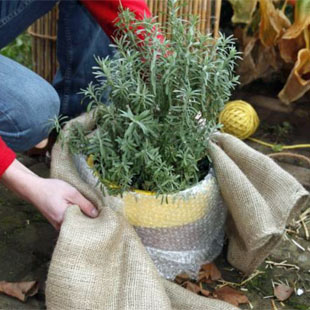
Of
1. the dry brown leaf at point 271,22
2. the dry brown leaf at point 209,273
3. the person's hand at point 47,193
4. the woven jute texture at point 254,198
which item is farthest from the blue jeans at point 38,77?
the dry brown leaf at point 271,22

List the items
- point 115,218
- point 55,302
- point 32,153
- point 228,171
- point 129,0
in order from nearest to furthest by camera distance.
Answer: point 55,302, point 115,218, point 228,171, point 129,0, point 32,153

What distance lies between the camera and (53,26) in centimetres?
233

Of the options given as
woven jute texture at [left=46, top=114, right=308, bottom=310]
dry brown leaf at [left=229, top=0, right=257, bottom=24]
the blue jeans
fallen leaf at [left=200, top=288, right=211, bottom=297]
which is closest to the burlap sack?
woven jute texture at [left=46, top=114, right=308, bottom=310]

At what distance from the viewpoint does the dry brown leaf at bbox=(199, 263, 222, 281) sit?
61.2 inches

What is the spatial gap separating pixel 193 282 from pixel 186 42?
65 cm

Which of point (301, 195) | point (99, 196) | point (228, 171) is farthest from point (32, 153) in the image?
point (301, 195)

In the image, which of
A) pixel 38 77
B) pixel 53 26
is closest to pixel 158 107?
pixel 38 77

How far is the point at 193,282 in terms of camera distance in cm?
154

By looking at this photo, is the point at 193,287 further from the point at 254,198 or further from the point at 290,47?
the point at 290,47

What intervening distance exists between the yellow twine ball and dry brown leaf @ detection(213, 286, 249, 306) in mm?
933

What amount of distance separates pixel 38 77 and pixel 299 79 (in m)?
1.16

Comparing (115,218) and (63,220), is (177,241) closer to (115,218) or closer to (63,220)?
(115,218)

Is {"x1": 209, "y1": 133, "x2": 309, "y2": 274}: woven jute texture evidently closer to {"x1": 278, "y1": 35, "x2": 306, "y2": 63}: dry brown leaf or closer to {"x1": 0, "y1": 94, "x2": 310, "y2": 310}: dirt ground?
{"x1": 0, "y1": 94, "x2": 310, "y2": 310}: dirt ground

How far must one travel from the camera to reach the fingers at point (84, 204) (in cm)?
140
